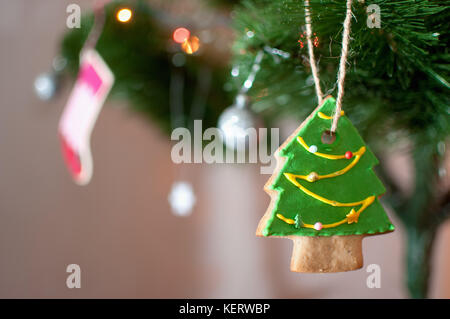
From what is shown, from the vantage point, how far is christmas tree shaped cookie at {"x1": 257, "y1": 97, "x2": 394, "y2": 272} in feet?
0.94

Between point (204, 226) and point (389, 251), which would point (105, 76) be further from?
point (389, 251)

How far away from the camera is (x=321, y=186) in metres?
0.29

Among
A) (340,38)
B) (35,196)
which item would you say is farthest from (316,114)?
(35,196)

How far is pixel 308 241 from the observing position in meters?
0.29

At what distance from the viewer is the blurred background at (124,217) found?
808mm

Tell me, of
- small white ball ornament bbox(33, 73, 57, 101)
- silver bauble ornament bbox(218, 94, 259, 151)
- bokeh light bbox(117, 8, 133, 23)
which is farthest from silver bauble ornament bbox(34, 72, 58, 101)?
silver bauble ornament bbox(218, 94, 259, 151)

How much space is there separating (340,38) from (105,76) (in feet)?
0.97

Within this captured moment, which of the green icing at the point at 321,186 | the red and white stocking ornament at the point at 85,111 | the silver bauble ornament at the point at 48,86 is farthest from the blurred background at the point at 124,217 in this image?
the green icing at the point at 321,186

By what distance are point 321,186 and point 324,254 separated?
0.05 meters

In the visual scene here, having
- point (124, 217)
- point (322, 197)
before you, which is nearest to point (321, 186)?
point (322, 197)

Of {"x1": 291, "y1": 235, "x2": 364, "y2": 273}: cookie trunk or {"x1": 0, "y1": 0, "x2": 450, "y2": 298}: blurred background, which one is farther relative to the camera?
{"x1": 0, "y1": 0, "x2": 450, "y2": 298}: blurred background

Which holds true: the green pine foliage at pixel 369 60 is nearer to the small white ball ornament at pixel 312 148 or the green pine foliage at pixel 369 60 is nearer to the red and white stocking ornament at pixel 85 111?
the small white ball ornament at pixel 312 148

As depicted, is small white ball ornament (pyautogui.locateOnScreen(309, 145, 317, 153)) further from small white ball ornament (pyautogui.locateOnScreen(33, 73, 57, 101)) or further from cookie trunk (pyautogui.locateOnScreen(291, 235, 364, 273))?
small white ball ornament (pyautogui.locateOnScreen(33, 73, 57, 101))

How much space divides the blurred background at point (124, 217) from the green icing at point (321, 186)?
288 millimetres
